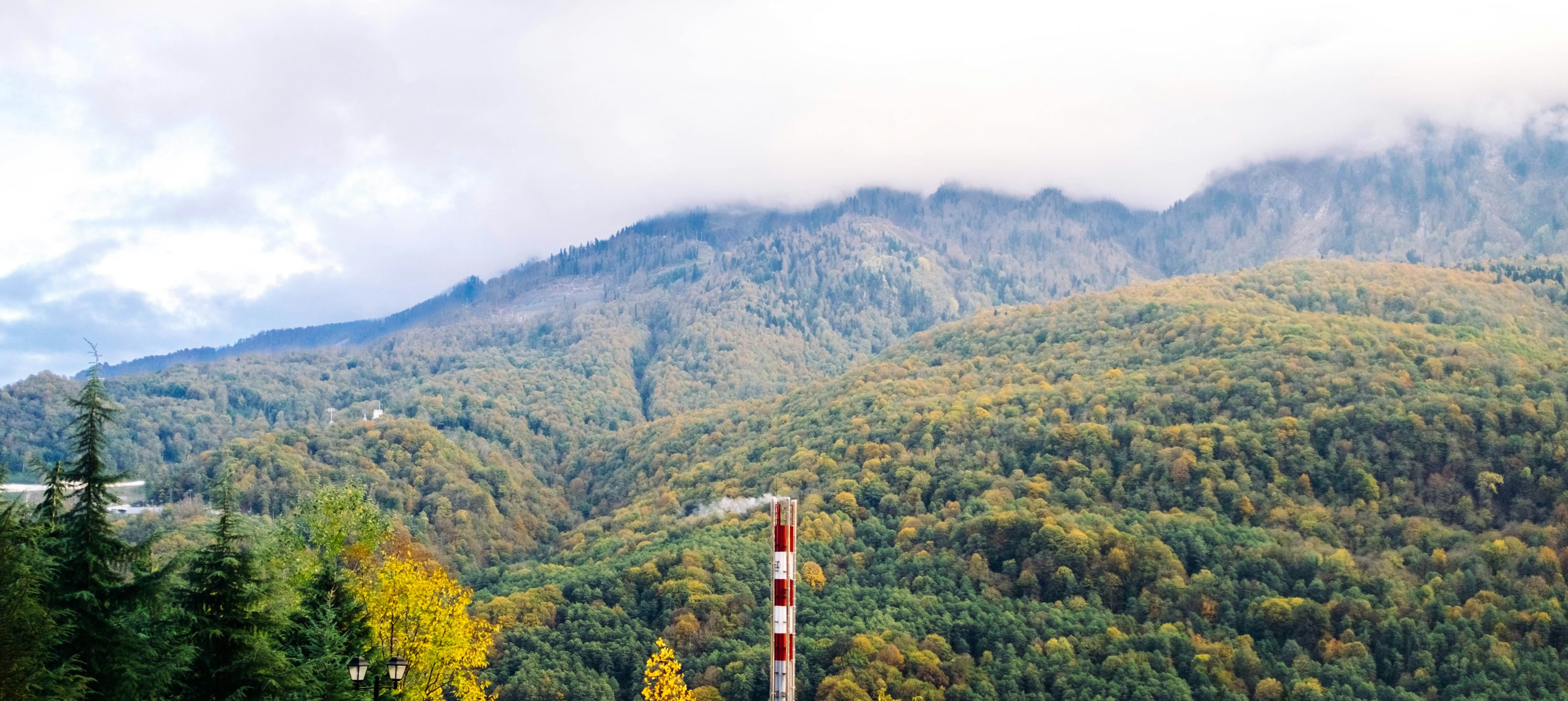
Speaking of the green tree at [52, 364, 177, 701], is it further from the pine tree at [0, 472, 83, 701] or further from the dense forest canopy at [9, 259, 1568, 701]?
the dense forest canopy at [9, 259, 1568, 701]

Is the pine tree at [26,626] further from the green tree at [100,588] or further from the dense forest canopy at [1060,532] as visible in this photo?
the dense forest canopy at [1060,532]

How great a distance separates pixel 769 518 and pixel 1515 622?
237 feet

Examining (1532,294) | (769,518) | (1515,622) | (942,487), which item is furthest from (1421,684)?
(1532,294)

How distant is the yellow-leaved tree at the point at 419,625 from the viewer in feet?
153

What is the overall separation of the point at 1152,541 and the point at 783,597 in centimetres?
8323

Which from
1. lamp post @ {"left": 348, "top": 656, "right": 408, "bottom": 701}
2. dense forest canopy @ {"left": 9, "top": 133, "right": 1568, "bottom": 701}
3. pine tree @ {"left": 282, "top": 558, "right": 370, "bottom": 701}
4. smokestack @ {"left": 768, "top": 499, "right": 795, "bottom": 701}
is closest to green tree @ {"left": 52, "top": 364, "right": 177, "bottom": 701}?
pine tree @ {"left": 282, "top": 558, "right": 370, "bottom": 701}

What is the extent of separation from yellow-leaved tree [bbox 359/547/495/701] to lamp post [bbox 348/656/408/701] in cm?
723

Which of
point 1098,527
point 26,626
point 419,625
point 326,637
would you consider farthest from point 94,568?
point 1098,527

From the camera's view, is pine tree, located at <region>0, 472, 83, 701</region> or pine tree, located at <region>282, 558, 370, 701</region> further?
pine tree, located at <region>282, 558, 370, 701</region>

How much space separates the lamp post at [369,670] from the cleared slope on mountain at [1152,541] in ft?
198

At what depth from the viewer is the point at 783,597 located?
41.3m

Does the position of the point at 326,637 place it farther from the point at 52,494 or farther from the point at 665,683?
the point at 665,683

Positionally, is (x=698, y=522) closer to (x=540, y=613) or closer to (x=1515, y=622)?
(x=540, y=613)

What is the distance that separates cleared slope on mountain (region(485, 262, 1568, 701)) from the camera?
328 ft
